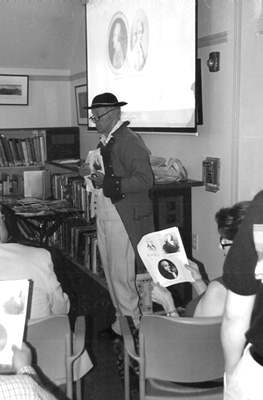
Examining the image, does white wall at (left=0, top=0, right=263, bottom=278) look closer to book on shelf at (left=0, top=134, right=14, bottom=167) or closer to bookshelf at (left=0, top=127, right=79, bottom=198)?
bookshelf at (left=0, top=127, right=79, bottom=198)

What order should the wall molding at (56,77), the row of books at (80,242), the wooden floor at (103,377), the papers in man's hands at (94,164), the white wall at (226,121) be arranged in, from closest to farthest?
1. the wooden floor at (103,377)
2. the white wall at (226,121)
3. the papers in man's hands at (94,164)
4. the row of books at (80,242)
5. the wall molding at (56,77)

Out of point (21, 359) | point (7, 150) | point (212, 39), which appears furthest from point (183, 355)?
point (7, 150)

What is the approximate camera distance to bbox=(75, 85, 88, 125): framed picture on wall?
505 cm

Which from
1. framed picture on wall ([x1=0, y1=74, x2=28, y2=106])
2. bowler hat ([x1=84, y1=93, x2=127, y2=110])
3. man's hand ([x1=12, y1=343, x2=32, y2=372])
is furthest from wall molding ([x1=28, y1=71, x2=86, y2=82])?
man's hand ([x1=12, y1=343, x2=32, y2=372])

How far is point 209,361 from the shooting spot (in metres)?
1.63

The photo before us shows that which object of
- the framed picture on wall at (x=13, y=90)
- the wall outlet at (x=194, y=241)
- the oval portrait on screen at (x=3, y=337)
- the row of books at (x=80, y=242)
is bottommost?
the row of books at (x=80, y=242)

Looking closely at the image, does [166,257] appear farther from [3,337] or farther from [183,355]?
[3,337]

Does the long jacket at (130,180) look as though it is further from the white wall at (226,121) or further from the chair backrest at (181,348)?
the chair backrest at (181,348)

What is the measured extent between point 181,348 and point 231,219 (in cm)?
45

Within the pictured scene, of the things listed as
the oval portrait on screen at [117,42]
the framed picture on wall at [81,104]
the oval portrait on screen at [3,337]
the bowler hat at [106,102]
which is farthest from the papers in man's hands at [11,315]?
the framed picture on wall at [81,104]

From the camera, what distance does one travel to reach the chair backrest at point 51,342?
1637 millimetres

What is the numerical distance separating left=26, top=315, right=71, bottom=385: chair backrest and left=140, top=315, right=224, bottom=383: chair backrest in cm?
26

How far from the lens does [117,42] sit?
3.85 metres

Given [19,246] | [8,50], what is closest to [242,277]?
[19,246]
